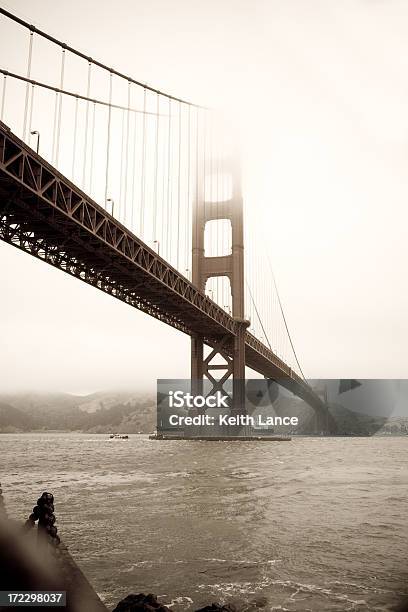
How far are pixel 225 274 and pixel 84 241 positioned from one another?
77.6ft

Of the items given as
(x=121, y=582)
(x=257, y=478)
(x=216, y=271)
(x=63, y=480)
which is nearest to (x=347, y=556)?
(x=121, y=582)

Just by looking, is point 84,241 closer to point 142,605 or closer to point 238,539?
point 238,539

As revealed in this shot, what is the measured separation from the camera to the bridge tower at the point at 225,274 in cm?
4684

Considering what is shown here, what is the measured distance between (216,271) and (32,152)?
1188 inches

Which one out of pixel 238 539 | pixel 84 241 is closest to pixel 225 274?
pixel 84 241

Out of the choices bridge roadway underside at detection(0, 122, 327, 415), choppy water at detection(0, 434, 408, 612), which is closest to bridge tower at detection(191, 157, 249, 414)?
bridge roadway underside at detection(0, 122, 327, 415)

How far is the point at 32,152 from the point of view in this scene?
19.3m

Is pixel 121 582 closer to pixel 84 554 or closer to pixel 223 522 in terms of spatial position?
pixel 84 554

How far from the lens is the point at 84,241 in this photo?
25.6 metres

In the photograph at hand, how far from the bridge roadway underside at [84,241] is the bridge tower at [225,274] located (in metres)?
3.10

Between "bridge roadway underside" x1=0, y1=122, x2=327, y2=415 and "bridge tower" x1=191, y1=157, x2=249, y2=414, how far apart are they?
10.2 feet

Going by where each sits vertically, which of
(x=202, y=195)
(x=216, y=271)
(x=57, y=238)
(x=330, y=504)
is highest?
(x=202, y=195)

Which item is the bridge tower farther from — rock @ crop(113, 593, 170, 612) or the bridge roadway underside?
rock @ crop(113, 593, 170, 612)

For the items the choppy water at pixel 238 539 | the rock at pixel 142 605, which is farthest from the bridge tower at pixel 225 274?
the rock at pixel 142 605
